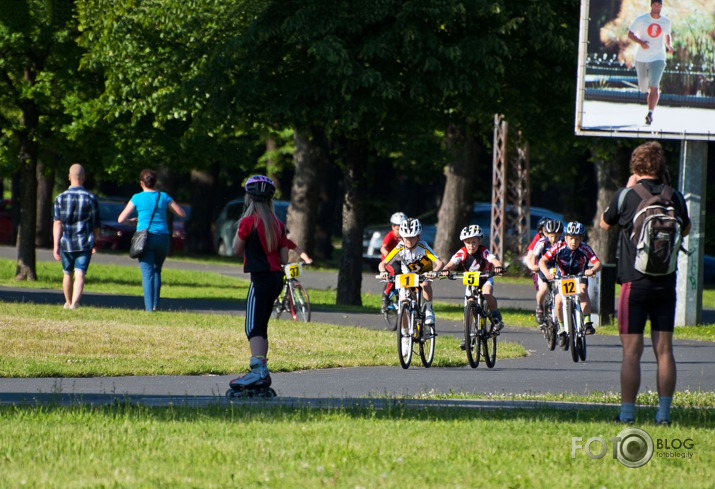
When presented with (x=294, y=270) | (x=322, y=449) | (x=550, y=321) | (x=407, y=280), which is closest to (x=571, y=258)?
(x=550, y=321)

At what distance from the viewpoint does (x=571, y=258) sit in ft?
50.3

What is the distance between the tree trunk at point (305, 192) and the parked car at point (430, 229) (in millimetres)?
1773

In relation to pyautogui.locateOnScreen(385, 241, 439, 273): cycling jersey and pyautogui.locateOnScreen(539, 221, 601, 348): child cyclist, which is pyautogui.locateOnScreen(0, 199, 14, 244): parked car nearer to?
pyautogui.locateOnScreen(539, 221, 601, 348): child cyclist

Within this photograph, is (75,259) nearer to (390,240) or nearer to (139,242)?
(139,242)

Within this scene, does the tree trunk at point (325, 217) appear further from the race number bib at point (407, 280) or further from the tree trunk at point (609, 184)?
the race number bib at point (407, 280)

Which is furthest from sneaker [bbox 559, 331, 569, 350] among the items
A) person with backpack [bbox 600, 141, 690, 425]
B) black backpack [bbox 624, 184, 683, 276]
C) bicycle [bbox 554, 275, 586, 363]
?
black backpack [bbox 624, 184, 683, 276]

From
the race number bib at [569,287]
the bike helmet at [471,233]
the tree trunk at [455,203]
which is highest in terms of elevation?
the tree trunk at [455,203]

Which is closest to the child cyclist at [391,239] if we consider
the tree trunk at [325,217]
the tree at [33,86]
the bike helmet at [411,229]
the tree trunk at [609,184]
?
the bike helmet at [411,229]

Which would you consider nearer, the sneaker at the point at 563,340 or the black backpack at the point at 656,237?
the black backpack at the point at 656,237

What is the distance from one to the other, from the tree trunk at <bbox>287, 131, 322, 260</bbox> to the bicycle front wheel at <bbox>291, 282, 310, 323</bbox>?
16.7m

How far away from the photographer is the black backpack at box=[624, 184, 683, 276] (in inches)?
306

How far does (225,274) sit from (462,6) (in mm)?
14328

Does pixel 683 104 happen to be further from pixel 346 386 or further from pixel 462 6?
pixel 346 386

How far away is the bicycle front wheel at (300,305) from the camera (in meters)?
17.8
